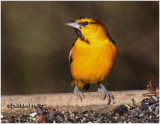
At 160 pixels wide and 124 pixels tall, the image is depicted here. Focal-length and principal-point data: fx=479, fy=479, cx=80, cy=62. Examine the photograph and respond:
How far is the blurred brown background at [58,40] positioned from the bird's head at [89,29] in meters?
3.31

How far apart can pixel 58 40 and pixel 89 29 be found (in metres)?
3.59

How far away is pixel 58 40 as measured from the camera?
916 cm

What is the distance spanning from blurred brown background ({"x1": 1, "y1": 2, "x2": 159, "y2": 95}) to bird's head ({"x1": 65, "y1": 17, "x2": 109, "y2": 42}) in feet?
10.9

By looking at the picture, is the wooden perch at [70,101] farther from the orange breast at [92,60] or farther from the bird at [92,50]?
the orange breast at [92,60]

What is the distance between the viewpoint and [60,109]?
16.5 feet

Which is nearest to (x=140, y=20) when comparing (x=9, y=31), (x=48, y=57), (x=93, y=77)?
(x=48, y=57)

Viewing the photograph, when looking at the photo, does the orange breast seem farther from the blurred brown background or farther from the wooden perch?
the blurred brown background

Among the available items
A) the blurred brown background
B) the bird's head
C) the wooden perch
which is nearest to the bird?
the bird's head

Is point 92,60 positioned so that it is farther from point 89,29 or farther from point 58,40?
point 58,40

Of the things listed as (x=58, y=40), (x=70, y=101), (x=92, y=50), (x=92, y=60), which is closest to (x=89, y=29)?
(x=92, y=50)

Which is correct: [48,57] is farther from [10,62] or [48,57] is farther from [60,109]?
[60,109]

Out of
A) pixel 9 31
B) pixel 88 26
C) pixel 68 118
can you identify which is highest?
pixel 9 31

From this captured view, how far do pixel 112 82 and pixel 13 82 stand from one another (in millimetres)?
1926

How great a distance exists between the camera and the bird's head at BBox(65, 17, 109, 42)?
18.4 ft
